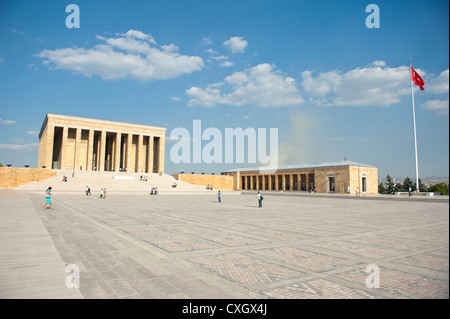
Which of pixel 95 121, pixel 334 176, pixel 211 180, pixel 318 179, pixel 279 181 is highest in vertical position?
pixel 95 121

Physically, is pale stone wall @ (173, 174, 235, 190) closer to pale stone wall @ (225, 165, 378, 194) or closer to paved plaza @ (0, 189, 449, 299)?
pale stone wall @ (225, 165, 378, 194)

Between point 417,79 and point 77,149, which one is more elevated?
point 417,79

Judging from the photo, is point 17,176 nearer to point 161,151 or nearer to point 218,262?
point 161,151

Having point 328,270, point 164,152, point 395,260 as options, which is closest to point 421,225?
point 395,260

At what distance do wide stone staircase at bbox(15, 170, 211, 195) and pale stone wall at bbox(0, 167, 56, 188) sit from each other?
2.58m

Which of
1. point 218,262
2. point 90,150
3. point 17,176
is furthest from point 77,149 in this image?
point 218,262

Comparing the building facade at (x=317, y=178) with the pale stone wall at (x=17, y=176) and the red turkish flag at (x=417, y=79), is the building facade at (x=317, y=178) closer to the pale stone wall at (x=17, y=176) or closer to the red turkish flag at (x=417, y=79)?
the red turkish flag at (x=417, y=79)

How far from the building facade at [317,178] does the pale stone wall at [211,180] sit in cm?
243

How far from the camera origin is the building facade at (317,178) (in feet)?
156

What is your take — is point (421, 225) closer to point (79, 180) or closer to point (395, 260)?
point (395, 260)

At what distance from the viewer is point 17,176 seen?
1620 inches

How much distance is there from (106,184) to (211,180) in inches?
1014

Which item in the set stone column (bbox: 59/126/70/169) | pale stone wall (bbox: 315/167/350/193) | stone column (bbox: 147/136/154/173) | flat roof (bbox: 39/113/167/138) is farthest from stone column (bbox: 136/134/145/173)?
pale stone wall (bbox: 315/167/350/193)

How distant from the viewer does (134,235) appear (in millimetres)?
8930
